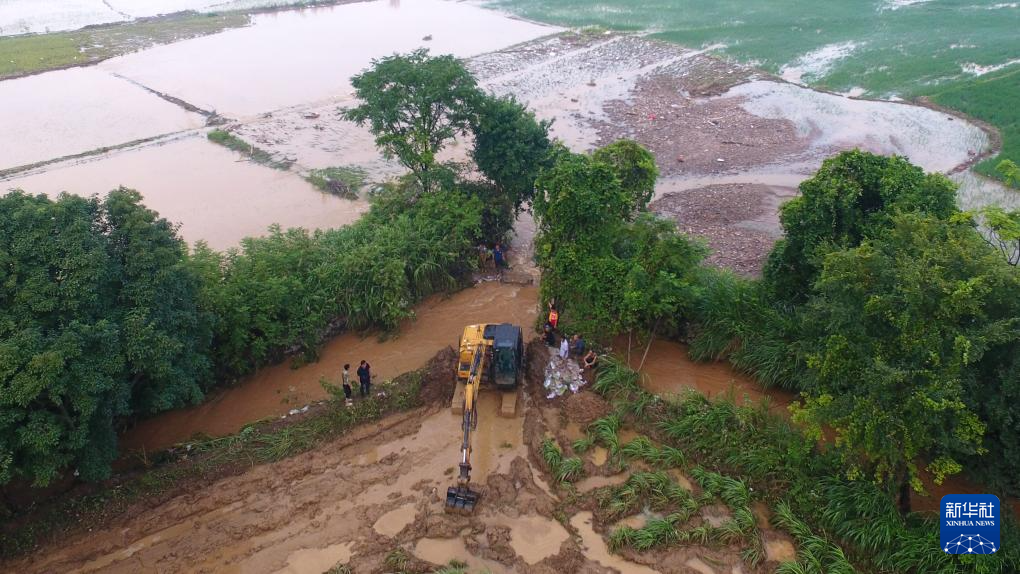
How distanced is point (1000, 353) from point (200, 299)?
47.2ft

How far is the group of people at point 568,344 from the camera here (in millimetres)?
14664

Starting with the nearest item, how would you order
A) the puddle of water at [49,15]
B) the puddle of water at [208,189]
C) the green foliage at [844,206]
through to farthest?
the green foliage at [844,206]
the puddle of water at [208,189]
the puddle of water at [49,15]

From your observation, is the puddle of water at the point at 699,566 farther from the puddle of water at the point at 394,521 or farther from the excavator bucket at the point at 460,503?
the puddle of water at the point at 394,521

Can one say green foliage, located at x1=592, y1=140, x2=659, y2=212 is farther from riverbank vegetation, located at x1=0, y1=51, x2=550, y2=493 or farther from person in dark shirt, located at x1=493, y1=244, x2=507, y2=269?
riverbank vegetation, located at x1=0, y1=51, x2=550, y2=493

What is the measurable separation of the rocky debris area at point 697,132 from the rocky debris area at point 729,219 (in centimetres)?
239

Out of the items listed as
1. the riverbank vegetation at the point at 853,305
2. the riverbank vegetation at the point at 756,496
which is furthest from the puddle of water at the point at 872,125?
the riverbank vegetation at the point at 756,496

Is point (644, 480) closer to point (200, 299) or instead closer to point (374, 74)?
point (200, 299)

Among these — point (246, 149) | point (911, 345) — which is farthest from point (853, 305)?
point (246, 149)

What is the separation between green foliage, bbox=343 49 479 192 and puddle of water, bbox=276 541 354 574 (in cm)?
1201

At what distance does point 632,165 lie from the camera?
17.2 meters

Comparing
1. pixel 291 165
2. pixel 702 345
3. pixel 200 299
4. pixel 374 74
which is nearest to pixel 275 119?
pixel 291 165

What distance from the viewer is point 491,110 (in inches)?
780

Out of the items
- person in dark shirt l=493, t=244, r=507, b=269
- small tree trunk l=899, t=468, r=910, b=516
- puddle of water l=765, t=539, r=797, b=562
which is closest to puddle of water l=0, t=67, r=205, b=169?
person in dark shirt l=493, t=244, r=507, b=269

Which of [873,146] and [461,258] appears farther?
[873,146]
